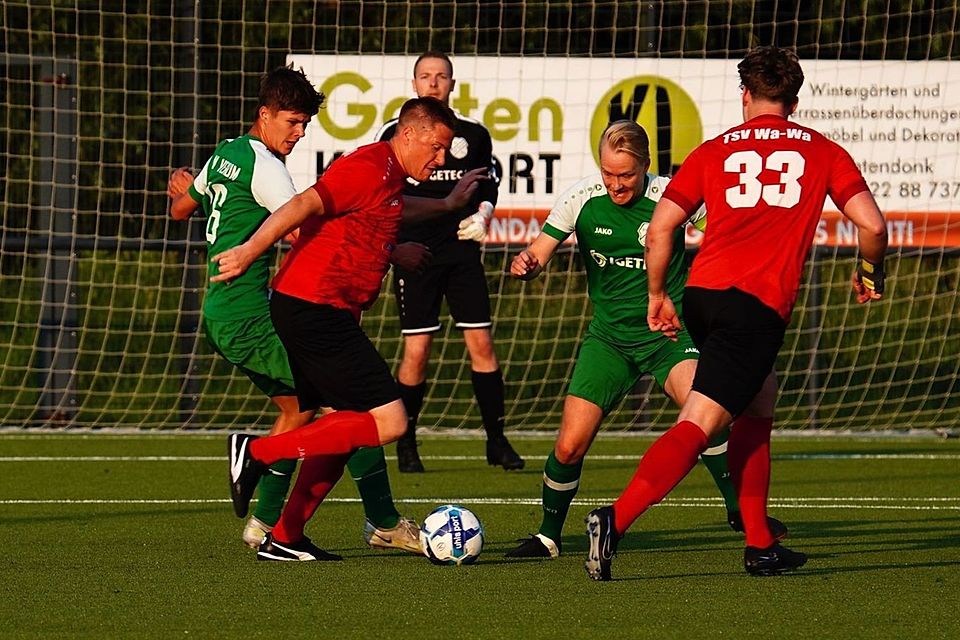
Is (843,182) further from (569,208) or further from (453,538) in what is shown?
(453,538)

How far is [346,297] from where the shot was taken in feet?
20.2

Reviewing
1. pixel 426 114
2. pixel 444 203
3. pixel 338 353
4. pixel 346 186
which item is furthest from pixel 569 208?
pixel 338 353

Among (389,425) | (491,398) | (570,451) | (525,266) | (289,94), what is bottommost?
(491,398)

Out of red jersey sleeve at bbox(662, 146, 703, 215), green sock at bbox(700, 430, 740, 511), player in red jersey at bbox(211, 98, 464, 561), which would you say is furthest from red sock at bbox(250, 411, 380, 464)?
green sock at bbox(700, 430, 740, 511)

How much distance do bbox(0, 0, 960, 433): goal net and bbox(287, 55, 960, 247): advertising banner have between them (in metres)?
0.02

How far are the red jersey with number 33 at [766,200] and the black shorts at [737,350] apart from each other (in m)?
0.04

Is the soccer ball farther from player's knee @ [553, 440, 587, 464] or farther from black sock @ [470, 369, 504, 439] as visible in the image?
black sock @ [470, 369, 504, 439]

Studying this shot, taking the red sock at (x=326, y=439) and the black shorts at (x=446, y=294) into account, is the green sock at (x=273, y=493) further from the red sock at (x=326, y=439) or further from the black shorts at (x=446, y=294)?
the black shorts at (x=446, y=294)

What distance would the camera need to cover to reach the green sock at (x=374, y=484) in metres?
6.37

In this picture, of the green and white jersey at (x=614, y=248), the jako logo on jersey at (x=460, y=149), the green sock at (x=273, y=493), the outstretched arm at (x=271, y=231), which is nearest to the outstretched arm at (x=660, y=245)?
the green and white jersey at (x=614, y=248)

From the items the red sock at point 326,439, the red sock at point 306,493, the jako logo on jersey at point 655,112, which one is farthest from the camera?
the jako logo on jersey at point 655,112

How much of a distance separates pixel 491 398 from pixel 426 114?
3.90 meters

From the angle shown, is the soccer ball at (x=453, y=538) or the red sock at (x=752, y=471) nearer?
the red sock at (x=752, y=471)

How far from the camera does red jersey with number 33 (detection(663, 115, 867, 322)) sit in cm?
562
